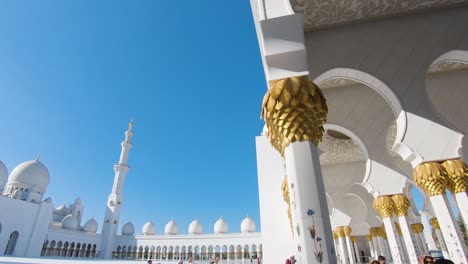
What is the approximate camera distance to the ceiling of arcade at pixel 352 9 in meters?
3.71

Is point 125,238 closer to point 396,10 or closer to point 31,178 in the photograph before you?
point 31,178

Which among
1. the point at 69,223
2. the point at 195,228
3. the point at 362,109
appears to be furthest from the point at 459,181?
the point at 69,223

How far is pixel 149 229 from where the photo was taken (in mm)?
22641

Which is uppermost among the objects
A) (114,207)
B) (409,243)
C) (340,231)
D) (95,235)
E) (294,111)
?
(114,207)

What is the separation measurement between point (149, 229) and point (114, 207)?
12.7 feet

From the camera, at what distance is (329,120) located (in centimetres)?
565

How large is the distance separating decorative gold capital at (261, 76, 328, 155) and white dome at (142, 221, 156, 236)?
23.5 metres

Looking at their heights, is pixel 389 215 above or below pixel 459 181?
below

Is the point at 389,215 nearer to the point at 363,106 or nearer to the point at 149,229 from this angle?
the point at 363,106

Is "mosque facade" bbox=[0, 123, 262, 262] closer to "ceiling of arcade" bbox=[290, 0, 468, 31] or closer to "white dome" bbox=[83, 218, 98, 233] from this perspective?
"white dome" bbox=[83, 218, 98, 233]

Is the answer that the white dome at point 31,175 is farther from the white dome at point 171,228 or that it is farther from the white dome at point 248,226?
the white dome at point 248,226

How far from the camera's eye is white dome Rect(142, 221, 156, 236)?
22417mm

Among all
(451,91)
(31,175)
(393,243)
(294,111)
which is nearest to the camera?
(294,111)

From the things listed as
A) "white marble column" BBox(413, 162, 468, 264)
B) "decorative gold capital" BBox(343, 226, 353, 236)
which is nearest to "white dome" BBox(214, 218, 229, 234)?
"decorative gold capital" BBox(343, 226, 353, 236)
